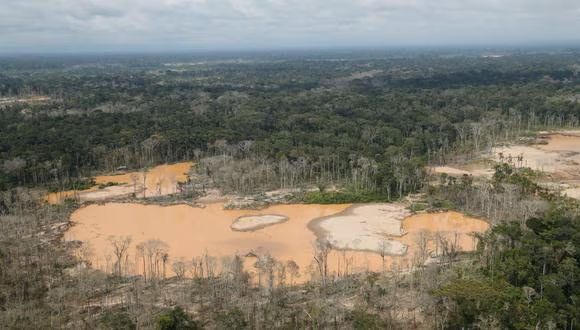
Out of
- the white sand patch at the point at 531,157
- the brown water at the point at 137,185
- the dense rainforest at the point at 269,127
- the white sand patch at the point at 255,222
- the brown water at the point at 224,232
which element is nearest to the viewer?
the brown water at the point at 224,232

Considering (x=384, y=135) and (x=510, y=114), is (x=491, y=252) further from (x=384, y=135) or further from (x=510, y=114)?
(x=510, y=114)

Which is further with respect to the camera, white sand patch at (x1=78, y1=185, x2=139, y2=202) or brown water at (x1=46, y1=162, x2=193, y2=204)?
brown water at (x1=46, y1=162, x2=193, y2=204)

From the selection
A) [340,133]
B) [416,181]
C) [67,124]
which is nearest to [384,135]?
[340,133]

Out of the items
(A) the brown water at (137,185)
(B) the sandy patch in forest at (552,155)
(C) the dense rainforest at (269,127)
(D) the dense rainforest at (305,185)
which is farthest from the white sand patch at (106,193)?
(B) the sandy patch in forest at (552,155)

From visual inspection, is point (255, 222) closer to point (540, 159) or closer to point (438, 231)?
point (438, 231)

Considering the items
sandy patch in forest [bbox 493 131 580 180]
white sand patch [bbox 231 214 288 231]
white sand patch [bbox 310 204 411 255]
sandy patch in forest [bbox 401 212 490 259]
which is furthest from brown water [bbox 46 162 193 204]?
sandy patch in forest [bbox 493 131 580 180]

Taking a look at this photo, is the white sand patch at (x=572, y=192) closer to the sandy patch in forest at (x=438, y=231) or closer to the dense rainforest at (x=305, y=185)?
the dense rainforest at (x=305, y=185)

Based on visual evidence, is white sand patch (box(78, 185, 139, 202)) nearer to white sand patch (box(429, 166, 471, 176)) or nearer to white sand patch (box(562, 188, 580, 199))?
white sand patch (box(429, 166, 471, 176))
